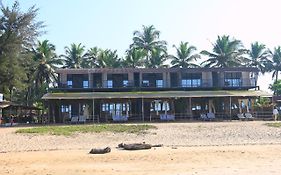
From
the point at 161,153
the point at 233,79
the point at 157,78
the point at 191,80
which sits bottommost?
the point at 161,153

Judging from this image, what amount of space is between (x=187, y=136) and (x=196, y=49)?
36.3 metres

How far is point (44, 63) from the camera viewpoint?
192 feet

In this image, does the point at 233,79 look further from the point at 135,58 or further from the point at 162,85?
the point at 135,58

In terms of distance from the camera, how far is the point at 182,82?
165 ft

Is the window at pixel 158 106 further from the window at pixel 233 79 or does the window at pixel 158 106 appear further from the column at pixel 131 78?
the window at pixel 233 79

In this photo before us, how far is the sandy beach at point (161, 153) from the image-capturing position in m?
17.6

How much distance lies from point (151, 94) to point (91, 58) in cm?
2489

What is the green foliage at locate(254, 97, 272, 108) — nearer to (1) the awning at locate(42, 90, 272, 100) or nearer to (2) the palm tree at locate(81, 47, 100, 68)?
(1) the awning at locate(42, 90, 272, 100)

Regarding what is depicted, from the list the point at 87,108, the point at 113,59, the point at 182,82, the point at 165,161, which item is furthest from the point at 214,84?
the point at 165,161

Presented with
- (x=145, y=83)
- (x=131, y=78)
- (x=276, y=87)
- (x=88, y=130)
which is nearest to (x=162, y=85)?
→ (x=145, y=83)

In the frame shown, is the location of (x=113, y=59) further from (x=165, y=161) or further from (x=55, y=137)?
(x=165, y=161)

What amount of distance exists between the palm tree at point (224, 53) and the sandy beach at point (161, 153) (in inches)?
1161

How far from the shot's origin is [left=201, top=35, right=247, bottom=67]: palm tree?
208 ft

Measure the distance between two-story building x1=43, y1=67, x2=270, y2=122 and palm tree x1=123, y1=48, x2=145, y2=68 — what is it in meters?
11.9
